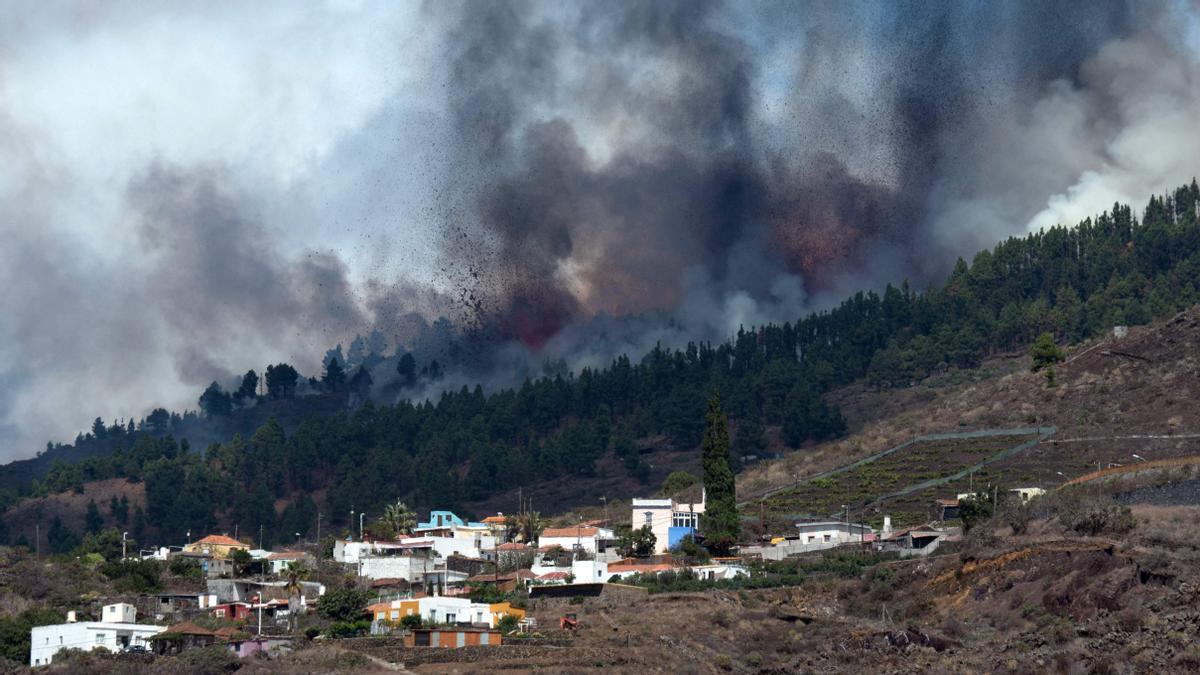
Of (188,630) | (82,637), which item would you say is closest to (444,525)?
(188,630)

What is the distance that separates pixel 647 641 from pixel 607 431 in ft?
358

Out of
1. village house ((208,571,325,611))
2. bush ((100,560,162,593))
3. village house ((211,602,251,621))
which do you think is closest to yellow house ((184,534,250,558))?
bush ((100,560,162,593))

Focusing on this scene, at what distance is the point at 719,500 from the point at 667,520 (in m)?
10.0

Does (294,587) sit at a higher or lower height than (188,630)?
higher

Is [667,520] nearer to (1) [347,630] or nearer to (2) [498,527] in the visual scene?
(2) [498,527]

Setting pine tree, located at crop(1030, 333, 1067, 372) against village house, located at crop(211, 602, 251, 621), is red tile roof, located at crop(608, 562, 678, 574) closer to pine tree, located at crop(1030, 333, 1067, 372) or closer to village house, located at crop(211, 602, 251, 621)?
village house, located at crop(211, 602, 251, 621)

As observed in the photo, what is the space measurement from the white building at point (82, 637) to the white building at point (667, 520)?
35.7m

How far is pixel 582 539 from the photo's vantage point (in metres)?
118

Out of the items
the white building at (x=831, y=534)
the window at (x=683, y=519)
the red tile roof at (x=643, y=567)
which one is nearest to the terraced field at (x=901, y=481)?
the white building at (x=831, y=534)

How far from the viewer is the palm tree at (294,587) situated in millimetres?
96450

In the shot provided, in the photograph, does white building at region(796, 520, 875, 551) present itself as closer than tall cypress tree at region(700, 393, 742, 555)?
Yes

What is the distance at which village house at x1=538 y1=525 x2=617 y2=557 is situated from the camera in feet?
381

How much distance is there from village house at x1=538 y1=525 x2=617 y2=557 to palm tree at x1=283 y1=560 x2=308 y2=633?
695 inches

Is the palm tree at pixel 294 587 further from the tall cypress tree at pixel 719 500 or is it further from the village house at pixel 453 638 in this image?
the tall cypress tree at pixel 719 500
